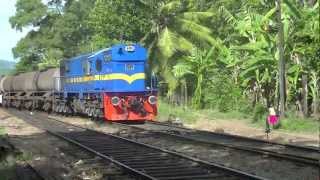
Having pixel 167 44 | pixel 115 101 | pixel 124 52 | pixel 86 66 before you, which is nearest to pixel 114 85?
pixel 115 101

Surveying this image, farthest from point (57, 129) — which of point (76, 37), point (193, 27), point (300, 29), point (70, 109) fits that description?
point (76, 37)

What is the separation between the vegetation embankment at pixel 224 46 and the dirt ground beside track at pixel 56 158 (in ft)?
16.5

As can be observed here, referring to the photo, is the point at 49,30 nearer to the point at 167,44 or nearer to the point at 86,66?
the point at 167,44

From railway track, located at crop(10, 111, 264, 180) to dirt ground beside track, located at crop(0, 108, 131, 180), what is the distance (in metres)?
0.31

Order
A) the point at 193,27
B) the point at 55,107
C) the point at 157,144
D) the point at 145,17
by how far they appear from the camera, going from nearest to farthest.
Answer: the point at 157,144 < the point at 55,107 < the point at 193,27 < the point at 145,17

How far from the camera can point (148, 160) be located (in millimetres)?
12867

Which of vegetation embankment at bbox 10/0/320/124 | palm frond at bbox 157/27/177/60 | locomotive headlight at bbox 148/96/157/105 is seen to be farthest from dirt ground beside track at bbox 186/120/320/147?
palm frond at bbox 157/27/177/60

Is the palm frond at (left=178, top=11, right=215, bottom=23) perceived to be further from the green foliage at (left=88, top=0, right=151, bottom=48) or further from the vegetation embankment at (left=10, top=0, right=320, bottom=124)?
the green foliage at (left=88, top=0, right=151, bottom=48)

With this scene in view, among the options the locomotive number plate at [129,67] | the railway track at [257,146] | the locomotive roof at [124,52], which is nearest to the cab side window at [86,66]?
the locomotive roof at [124,52]

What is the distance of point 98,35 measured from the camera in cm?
3947

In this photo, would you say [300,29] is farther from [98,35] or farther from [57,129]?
[98,35]

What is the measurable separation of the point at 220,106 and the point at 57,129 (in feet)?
29.4

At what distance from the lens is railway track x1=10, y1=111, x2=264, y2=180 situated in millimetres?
10648

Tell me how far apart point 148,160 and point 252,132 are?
792cm
